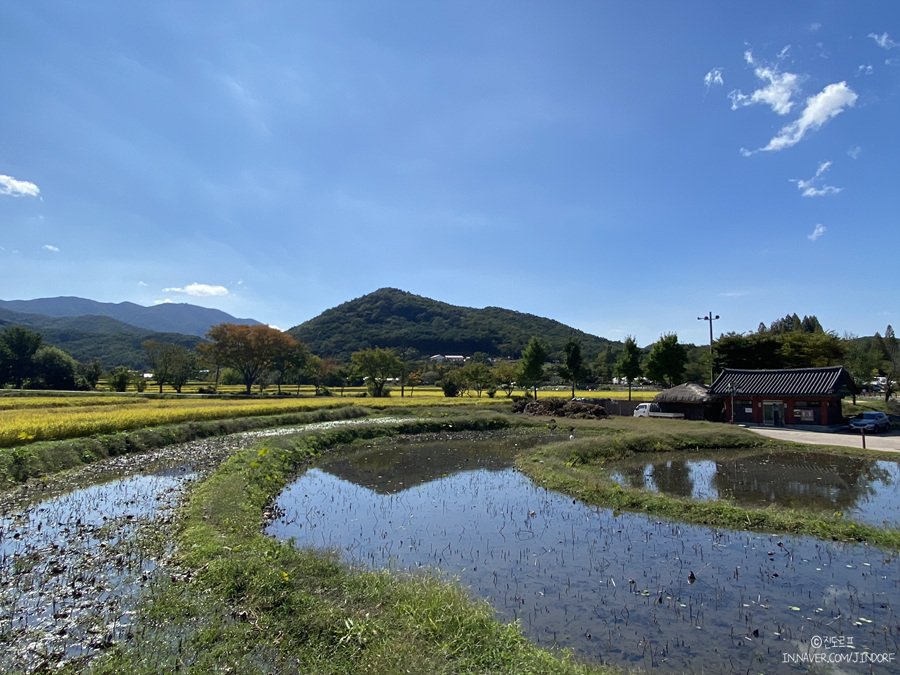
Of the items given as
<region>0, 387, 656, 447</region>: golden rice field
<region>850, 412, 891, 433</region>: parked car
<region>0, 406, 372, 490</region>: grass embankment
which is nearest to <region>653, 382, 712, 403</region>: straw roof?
<region>850, 412, 891, 433</region>: parked car

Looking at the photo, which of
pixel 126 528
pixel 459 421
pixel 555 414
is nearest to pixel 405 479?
pixel 126 528

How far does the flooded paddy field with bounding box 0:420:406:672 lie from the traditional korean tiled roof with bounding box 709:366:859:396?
3267 centimetres

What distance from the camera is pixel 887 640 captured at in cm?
599

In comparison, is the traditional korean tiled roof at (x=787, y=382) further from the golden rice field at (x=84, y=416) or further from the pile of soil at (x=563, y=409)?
the golden rice field at (x=84, y=416)

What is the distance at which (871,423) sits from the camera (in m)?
27.3

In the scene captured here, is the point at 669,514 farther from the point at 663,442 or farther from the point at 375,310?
the point at 375,310

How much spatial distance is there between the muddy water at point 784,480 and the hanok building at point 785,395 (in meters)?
10.1

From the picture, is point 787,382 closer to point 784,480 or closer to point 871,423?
point 871,423

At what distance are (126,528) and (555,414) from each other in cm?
3088

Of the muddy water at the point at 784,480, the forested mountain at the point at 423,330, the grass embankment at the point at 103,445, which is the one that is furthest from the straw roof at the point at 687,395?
the forested mountain at the point at 423,330

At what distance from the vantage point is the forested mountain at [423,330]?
399 feet

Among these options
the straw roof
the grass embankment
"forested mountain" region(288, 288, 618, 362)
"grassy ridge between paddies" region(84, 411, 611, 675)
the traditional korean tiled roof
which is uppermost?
"forested mountain" region(288, 288, 618, 362)

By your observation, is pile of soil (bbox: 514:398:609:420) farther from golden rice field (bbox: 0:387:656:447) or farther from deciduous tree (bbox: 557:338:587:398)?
golden rice field (bbox: 0:387:656:447)

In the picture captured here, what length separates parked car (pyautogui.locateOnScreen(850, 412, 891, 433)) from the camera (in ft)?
89.2
